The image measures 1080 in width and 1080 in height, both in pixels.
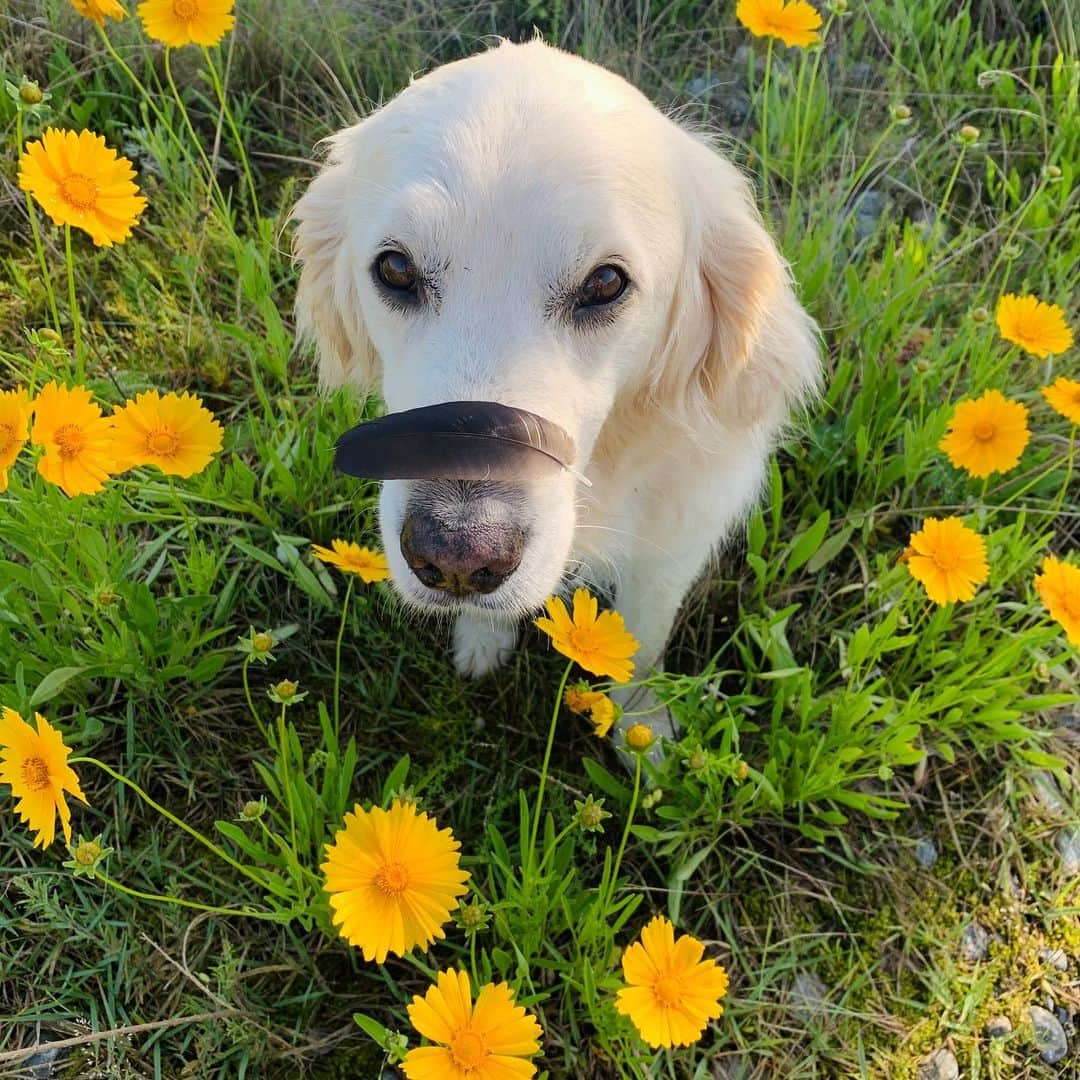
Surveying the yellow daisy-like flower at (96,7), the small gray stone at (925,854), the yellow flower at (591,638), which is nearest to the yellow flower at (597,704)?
the yellow flower at (591,638)

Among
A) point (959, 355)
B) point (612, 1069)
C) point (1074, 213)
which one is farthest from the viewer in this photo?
point (1074, 213)

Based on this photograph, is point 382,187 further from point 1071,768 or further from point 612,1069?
point 1071,768

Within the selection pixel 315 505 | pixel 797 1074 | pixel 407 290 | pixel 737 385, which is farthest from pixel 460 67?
pixel 797 1074

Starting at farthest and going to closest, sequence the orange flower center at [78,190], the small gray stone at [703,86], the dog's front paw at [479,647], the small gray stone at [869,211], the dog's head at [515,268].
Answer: the small gray stone at [703,86] → the small gray stone at [869,211] → the dog's front paw at [479,647] → the orange flower center at [78,190] → the dog's head at [515,268]

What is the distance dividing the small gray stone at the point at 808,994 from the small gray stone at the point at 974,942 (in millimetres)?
395

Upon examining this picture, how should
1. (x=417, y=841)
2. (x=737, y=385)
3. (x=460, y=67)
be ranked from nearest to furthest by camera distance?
(x=417, y=841)
(x=460, y=67)
(x=737, y=385)

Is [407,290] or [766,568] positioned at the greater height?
[407,290]

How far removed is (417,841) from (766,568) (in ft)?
4.98

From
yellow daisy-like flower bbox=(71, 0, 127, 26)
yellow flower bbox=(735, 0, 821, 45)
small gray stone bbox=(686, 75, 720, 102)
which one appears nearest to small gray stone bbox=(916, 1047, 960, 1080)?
yellow flower bbox=(735, 0, 821, 45)

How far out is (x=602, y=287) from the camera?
1850mm

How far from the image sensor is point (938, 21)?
13.3 feet

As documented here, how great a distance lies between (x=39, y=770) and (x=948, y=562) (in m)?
1.72

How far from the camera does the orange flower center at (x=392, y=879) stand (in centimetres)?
139

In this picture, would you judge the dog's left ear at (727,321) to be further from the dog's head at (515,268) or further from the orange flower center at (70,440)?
the orange flower center at (70,440)
